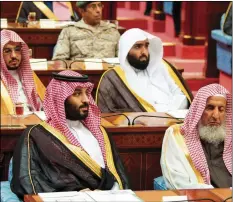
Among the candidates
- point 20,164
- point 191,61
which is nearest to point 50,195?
point 20,164

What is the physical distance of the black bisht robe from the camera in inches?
242

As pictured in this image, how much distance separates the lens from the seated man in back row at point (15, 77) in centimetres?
803

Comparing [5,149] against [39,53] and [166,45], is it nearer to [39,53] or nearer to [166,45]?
[39,53]

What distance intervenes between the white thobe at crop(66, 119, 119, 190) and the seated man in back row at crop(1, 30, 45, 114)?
1.51 metres

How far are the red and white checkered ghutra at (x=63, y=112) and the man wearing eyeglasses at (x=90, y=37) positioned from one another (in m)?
3.78

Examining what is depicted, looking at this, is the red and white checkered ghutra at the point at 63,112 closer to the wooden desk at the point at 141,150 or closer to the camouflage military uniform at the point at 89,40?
the wooden desk at the point at 141,150

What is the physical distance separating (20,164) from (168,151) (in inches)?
38.6

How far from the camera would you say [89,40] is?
34.3 ft

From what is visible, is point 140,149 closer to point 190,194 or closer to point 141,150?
point 141,150

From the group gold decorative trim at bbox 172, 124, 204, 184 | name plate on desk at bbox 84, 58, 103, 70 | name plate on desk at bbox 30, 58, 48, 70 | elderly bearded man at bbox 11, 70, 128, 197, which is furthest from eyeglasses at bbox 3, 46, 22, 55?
gold decorative trim at bbox 172, 124, 204, 184

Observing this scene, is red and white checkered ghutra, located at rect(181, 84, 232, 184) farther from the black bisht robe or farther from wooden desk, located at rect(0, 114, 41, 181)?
wooden desk, located at rect(0, 114, 41, 181)

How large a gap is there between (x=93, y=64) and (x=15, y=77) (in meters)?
1.41

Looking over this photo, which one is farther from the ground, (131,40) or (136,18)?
(131,40)

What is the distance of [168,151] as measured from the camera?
21.5 feet
